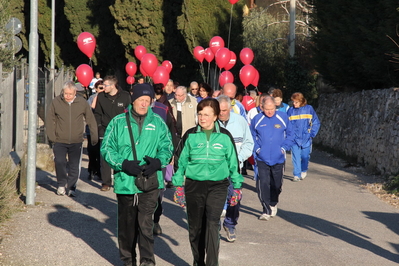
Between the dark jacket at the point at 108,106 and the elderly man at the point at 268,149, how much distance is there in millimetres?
2518

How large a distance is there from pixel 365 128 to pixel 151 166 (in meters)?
11.5

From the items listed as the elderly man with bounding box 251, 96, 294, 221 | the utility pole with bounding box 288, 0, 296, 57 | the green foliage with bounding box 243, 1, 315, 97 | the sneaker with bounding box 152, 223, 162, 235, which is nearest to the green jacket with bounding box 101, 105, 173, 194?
the sneaker with bounding box 152, 223, 162, 235

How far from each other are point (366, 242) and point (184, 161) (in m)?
3.01

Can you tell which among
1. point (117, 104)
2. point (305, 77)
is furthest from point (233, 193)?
point (305, 77)

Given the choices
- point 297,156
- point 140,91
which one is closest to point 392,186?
point 297,156

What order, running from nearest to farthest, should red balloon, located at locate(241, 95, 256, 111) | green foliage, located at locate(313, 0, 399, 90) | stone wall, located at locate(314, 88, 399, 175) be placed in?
1. stone wall, located at locate(314, 88, 399, 175)
2. green foliage, located at locate(313, 0, 399, 90)
3. red balloon, located at locate(241, 95, 256, 111)

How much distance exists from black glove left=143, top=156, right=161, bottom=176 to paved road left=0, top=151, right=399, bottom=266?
1.11 metres

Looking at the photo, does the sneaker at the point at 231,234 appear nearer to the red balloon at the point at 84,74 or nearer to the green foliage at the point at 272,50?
the red balloon at the point at 84,74

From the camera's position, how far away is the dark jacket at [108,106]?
1050 centimetres

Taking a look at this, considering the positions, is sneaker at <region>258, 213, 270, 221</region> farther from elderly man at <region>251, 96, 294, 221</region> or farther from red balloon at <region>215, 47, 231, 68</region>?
red balloon at <region>215, 47, 231, 68</region>

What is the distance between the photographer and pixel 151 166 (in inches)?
224

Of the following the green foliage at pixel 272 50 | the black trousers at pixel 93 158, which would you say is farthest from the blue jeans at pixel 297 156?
the green foliage at pixel 272 50

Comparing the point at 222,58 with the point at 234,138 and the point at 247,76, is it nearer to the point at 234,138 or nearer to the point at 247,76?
the point at 247,76

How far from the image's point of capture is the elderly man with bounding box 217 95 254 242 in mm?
7379
